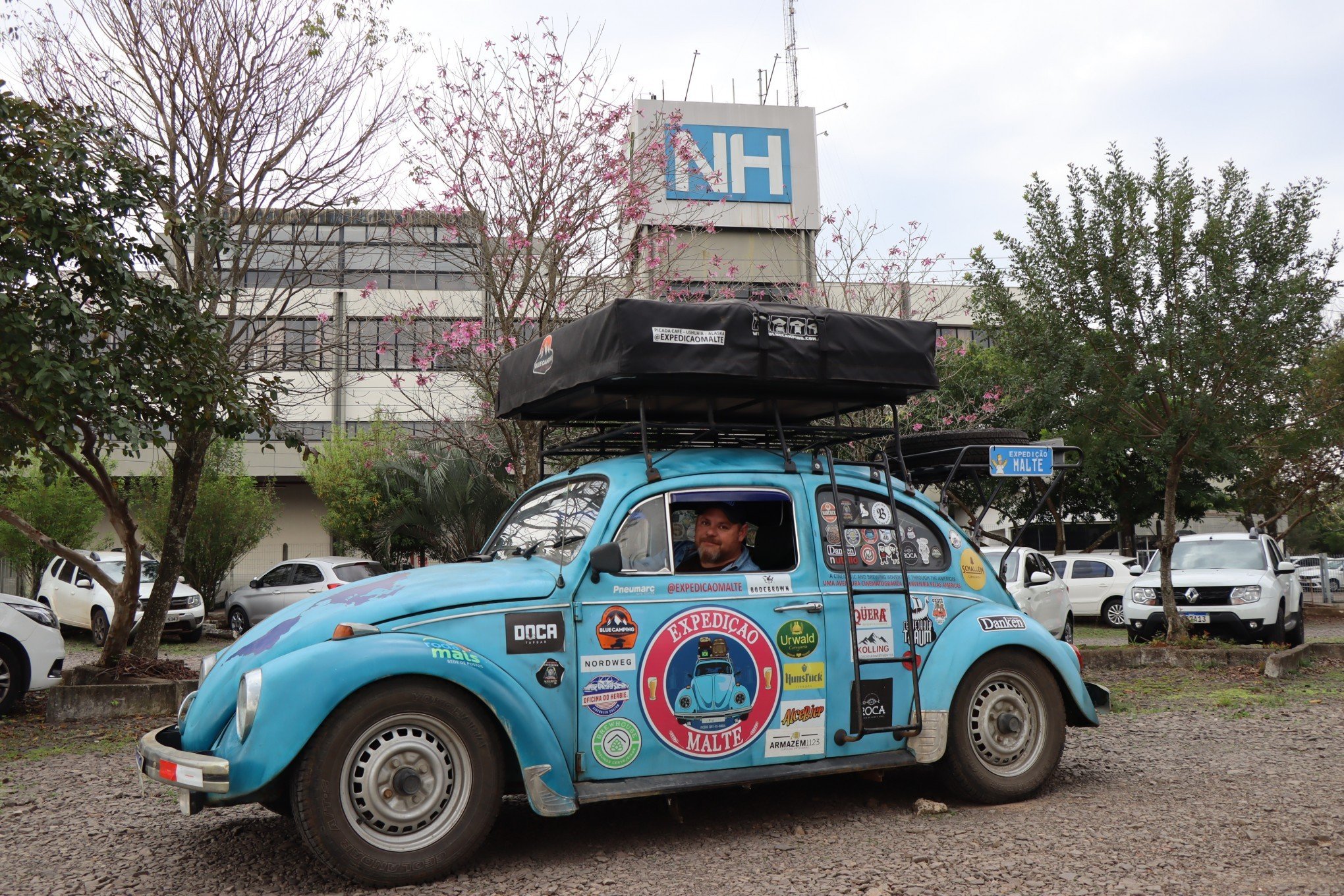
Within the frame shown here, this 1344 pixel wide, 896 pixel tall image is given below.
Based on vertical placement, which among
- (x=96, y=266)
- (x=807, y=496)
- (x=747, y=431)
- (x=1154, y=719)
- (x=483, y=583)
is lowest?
(x=1154, y=719)

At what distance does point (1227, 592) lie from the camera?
14.6m

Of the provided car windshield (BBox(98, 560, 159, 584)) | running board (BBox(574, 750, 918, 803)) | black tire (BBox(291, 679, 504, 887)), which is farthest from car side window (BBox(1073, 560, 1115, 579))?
black tire (BBox(291, 679, 504, 887))

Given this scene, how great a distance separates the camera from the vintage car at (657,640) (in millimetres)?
4719

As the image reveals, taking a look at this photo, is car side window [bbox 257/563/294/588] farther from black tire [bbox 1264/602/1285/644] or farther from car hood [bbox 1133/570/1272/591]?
black tire [bbox 1264/602/1285/644]

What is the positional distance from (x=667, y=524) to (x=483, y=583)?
1000 mm

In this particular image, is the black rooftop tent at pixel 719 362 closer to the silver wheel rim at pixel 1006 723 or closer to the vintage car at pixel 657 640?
the vintage car at pixel 657 640

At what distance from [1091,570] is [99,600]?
20.0 meters

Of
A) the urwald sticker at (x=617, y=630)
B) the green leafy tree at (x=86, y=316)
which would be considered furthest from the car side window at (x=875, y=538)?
the green leafy tree at (x=86, y=316)

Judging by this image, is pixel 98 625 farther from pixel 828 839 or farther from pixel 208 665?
pixel 828 839

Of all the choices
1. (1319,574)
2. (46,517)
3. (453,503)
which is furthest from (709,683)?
(1319,574)

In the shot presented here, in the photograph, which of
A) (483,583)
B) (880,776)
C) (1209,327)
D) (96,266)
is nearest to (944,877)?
(880,776)

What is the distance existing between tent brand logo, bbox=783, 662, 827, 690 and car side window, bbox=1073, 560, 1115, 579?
64.4 ft

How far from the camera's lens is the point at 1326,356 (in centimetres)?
2441

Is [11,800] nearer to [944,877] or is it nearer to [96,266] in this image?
[96,266]
